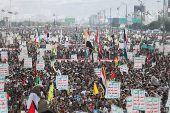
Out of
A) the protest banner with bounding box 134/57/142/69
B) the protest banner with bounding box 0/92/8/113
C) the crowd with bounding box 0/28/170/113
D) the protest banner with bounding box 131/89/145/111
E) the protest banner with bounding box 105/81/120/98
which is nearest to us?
the protest banner with bounding box 0/92/8/113

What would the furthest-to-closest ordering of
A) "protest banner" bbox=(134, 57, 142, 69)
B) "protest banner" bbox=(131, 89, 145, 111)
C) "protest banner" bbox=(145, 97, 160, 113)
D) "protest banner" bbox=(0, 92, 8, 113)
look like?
"protest banner" bbox=(134, 57, 142, 69) → "protest banner" bbox=(131, 89, 145, 111) → "protest banner" bbox=(0, 92, 8, 113) → "protest banner" bbox=(145, 97, 160, 113)

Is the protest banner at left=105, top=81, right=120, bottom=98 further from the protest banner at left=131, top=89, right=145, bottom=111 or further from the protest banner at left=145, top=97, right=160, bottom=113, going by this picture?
the protest banner at left=145, top=97, right=160, bottom=113

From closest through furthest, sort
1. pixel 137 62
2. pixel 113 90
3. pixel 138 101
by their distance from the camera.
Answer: pixel 138 101
pixel 113 90
pixel 137 62

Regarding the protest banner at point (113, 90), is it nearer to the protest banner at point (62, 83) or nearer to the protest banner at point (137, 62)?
the protest banner at point (62, 83)

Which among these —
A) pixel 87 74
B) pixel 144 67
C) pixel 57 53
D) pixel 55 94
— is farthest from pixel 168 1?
pixel 55 94

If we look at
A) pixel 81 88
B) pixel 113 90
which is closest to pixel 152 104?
pixel 113 90

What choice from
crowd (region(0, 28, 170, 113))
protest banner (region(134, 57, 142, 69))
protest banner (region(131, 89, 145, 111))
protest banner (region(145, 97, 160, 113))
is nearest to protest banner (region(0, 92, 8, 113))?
crowd (region(0, 28, 170, 113))

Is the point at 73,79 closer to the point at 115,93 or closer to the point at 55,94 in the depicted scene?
the point at 55,94

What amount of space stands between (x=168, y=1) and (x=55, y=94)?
58870mm

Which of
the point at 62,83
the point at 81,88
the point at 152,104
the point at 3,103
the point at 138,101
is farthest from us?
the point at 81,88

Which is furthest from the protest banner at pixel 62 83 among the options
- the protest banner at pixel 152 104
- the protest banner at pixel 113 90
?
the protest banner at pixel 152 104

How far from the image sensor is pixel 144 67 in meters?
22.6

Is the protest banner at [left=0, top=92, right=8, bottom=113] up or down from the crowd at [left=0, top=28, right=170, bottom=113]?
up

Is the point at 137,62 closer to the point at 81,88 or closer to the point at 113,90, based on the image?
the point at 81,88
